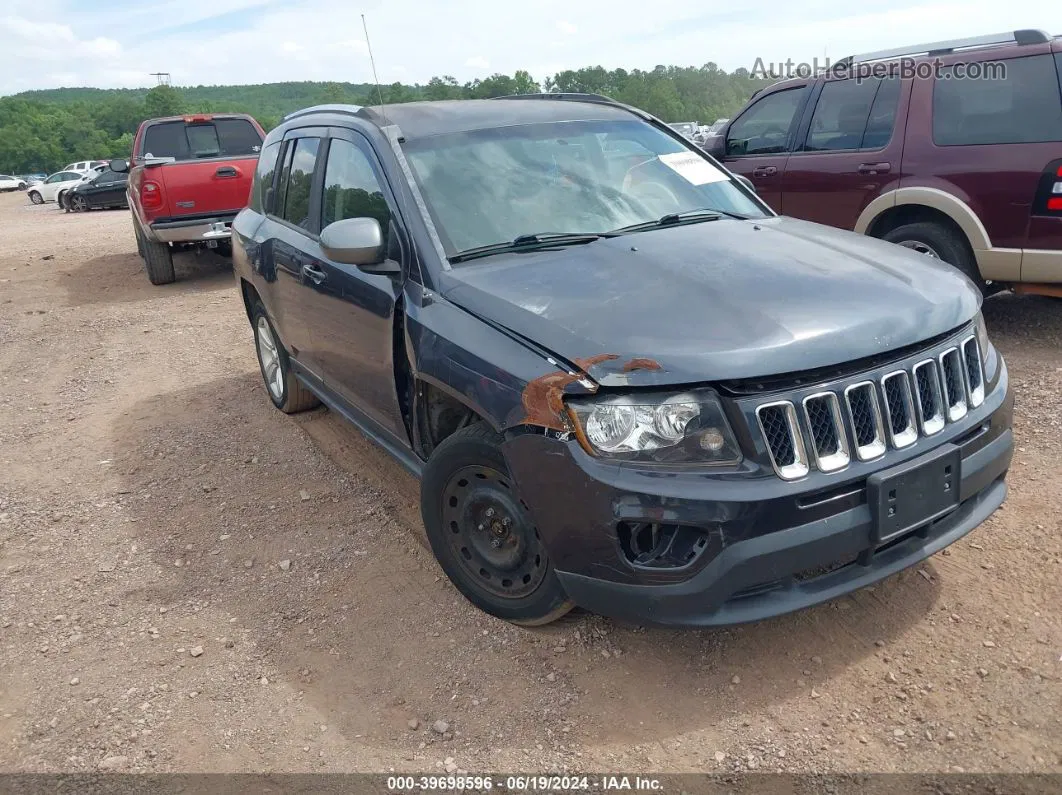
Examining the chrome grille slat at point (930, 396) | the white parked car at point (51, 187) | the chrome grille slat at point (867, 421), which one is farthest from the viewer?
the white parked car at point (51, 187)

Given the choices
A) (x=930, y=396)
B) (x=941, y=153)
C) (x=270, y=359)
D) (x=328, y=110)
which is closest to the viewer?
(x=930, y=396)

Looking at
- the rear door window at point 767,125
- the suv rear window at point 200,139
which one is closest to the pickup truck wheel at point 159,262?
the suv rear window at point 200,139

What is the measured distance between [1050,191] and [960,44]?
1352 mm

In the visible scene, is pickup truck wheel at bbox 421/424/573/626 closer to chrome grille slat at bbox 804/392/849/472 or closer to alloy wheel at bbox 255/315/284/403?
chrome grille slat at bbox 804/392/849/472

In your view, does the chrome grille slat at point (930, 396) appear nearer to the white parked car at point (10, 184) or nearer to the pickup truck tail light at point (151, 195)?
the pickup truck tail light at point (151, 195)

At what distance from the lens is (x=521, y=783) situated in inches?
98.0

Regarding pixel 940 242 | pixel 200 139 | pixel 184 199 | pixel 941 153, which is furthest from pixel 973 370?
pixel 200 139

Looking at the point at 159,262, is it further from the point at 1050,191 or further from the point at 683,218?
the point at 1050,191

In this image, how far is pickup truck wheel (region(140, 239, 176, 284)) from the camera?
404 inches

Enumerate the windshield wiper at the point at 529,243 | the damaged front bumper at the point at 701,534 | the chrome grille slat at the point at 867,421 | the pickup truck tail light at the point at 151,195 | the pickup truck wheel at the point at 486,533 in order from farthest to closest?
the pickup truck tail light at the point at 151,195
the windshield wiper at the point at 529,243
the pickup truck wheel at the point at 486,533
the chrome grille slat at the point at 867,421
the damaged front bumper at the point at 701,534

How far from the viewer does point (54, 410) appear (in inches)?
240

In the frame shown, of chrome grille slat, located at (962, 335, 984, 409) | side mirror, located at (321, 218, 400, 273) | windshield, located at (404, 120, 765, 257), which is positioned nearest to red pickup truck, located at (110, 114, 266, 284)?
windshield, located at (404, 120, 765, 257)

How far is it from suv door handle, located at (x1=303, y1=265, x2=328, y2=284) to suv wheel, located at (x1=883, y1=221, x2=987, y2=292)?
4.00 metres

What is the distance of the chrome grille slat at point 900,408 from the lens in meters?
2.59
